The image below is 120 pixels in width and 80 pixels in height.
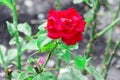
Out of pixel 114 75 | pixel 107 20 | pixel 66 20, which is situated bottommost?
pixel 114 75

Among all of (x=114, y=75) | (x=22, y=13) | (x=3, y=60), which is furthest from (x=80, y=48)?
(x=3, y=60)

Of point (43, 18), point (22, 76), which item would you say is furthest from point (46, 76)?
point (43, 18)

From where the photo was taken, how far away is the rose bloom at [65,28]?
1.12m

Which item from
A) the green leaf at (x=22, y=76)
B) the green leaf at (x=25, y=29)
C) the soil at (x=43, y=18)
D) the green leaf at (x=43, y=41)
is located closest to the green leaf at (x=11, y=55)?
the green leaf at (x=25, y=29)

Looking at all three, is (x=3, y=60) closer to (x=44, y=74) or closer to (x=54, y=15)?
(x=44, y=74)

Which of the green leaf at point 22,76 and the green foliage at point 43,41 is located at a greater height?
the green foliage at point 43,41

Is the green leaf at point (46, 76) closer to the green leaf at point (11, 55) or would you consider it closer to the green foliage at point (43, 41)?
the green foliage at point (43, 41)

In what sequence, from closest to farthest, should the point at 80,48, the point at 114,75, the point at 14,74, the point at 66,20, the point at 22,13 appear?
the point at 66,20
the point at 14,74
the point at 114,75
the point at 80,48
the point at 22,13

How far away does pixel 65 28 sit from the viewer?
1124 millimetres

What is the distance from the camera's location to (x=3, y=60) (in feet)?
4.73

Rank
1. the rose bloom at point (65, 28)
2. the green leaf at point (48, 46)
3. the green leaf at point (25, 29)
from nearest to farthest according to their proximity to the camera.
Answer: the rose bloom at point (65, 28) < the green leaf at point (48, 46) < the green leaf at point (25, 29)

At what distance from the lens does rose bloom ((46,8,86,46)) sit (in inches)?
44.3

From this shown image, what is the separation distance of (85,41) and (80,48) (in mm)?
87

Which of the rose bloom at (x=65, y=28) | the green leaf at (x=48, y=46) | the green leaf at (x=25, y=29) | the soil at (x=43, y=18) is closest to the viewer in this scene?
the rose bloom at (x=65, y=28)
